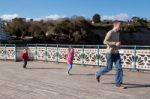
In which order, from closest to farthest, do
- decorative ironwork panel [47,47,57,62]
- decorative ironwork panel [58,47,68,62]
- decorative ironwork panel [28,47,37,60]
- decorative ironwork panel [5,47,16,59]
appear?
decorative ironwork panel [58,47,68,62]
decorative ironwork panel [47,47,57,62]
decorative ironwork panel [28,47,37,60]
decorative ironwork panel [5,47,16,59]

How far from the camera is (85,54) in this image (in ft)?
66.5

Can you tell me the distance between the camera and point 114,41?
11016mm

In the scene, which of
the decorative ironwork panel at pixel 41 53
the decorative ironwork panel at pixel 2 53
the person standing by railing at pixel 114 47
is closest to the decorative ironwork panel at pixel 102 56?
the decorative ironwork panel at pixel 41 53

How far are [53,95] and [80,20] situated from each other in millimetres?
61452

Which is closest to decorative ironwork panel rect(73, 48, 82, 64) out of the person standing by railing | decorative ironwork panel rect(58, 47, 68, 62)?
decorative ironwork panel rect(58, 47, 68, 62)

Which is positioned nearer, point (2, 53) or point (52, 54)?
point (52, 54)

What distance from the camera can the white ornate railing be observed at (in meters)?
16.8

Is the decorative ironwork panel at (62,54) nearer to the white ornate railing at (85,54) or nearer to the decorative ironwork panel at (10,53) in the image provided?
the white ornate railing at (85,54)

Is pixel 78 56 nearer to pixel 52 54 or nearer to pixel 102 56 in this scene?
pixel 102 56

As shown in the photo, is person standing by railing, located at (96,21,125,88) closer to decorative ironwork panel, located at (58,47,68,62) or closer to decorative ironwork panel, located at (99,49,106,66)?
decorative ironwork panel, located at (99,49,106,66)

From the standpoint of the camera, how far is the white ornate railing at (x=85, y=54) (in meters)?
16.8

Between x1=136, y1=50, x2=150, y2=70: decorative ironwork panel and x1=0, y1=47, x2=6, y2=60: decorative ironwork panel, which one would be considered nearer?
x1=136, y1=50, x2=150, y2=70: decorative ironwork panel

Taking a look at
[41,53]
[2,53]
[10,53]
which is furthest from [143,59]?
[2,53]

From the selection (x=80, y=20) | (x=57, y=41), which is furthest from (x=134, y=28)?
(x=57, y=41)
